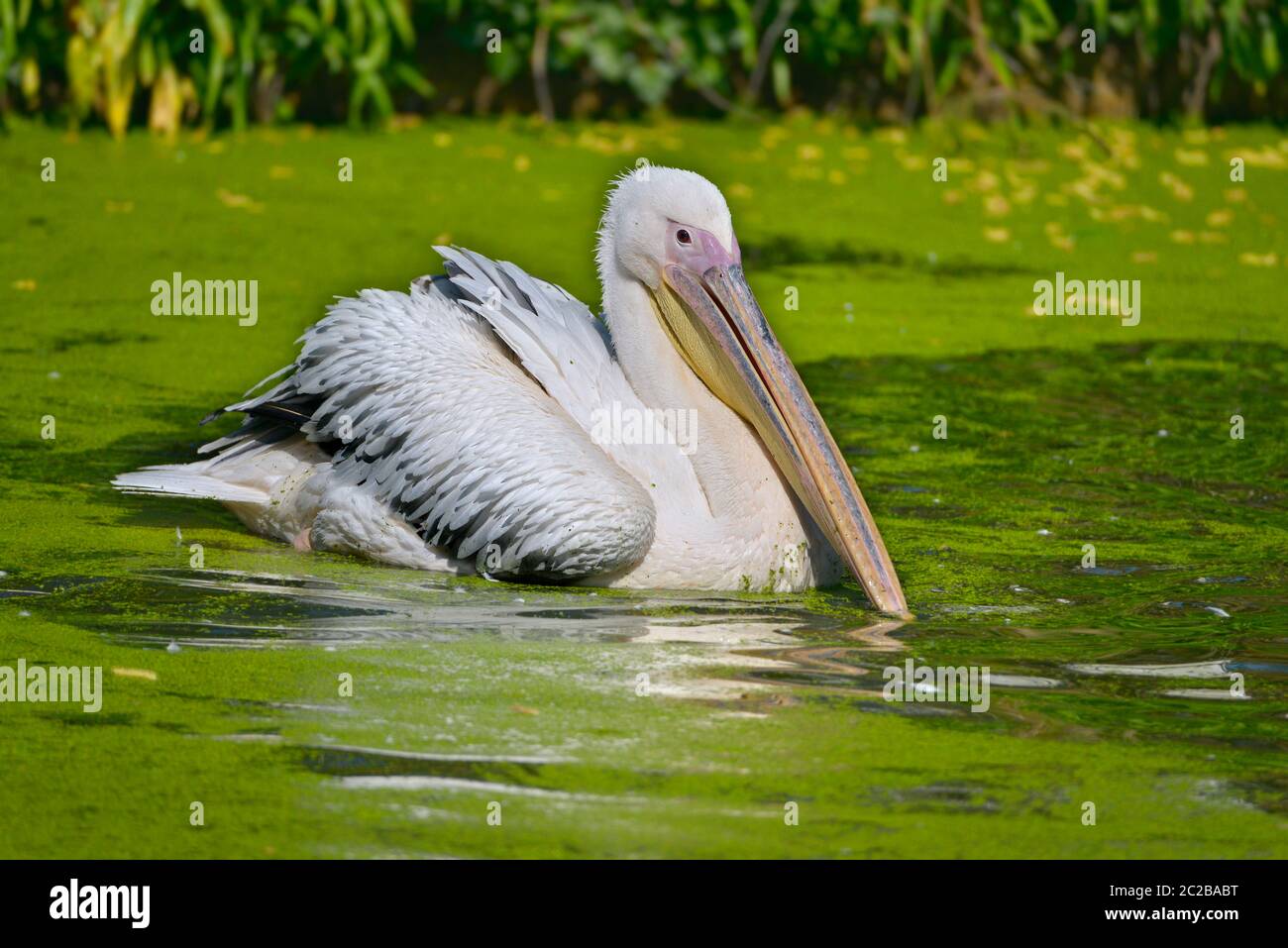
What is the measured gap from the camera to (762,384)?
17.1ft

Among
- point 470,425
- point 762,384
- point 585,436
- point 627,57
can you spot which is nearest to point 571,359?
point 585,436

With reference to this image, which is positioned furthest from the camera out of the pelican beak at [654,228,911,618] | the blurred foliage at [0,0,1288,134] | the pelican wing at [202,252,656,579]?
the blurred foliage at [0,0,1288,134]

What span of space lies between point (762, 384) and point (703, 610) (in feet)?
2.20

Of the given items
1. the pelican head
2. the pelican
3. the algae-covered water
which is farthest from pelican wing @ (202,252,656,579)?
the pelican head

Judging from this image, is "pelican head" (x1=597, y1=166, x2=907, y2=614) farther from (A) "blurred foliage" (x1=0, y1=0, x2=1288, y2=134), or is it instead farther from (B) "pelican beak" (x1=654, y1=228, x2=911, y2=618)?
(A) "blurred foliage" (x1=0, y1=0, x2=1288, y2=134)

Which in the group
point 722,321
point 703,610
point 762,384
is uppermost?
point 722,321

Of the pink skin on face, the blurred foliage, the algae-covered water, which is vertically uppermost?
the blurred foliage

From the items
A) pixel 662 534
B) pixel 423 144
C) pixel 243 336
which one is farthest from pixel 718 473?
pixel 423 144

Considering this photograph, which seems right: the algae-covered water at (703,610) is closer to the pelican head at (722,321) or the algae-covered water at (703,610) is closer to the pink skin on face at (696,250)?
the pelican head at (722,321)

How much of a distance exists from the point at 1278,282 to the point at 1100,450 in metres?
3.46

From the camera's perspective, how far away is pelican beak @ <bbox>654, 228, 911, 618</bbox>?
5.07 meters

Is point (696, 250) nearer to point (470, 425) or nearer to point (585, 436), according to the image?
point (585, 436)
